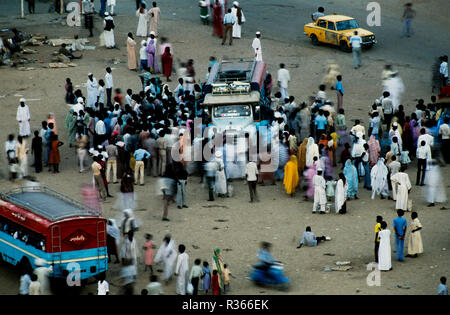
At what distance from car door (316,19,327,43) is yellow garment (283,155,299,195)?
12411 millimetres

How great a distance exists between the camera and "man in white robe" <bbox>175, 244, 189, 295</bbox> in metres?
21.6

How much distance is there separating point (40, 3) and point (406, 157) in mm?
23670

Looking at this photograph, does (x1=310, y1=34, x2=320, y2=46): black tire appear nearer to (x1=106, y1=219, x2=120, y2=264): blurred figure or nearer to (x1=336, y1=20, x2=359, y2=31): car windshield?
(x1=336, y1=20, x2=359, y2=31): car windshield

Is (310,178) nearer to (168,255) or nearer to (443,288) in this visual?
(168,255)

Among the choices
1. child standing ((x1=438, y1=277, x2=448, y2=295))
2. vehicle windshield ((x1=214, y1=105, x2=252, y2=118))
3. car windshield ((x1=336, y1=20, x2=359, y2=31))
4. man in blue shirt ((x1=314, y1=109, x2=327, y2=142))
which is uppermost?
car windshield ((x1=336, y1=20, x2=359, y2=31))

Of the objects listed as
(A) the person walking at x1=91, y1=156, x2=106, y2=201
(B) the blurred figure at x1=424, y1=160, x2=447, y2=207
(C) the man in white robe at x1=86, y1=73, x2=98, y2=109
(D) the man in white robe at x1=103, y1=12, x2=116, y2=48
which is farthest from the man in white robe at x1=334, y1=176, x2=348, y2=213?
(D) the man in white robe at x1=103, y1=12, x2=116, y2=48

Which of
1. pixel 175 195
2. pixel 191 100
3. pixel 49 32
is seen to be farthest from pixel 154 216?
pixel 49 32

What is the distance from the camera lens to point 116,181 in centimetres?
2808

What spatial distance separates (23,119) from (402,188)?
470 inches

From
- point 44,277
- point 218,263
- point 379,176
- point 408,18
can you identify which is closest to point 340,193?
point 379,176

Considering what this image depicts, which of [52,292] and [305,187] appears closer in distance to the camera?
[52,292]

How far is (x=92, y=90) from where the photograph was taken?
32.4 metres

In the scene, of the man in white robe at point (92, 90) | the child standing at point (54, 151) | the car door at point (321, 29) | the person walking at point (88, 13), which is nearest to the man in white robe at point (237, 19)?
the car door at point (321, 29)

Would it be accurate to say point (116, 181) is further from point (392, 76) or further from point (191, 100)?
point (392, 76)
